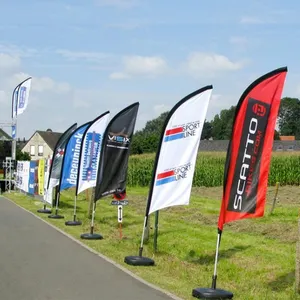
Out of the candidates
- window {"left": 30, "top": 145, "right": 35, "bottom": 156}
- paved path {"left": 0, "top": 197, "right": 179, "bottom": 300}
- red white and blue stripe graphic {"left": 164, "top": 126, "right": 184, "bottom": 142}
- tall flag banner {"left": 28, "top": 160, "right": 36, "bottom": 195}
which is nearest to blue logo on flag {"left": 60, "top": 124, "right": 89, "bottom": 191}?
paved path {"left": 0, "top": 197, "right": 179, "bottom": 300}

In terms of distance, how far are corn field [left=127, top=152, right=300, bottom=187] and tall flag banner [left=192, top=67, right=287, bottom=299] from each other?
33647 mm

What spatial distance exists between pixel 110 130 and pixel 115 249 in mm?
3084

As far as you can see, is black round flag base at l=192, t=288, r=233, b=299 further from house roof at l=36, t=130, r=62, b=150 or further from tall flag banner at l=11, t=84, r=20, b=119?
house roof at l=36, t=130, r=62, b=150

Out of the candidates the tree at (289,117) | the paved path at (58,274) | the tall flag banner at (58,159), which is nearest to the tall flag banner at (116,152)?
the paved path at (58,274)

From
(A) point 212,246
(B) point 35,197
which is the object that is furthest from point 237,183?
(B) point 35,197

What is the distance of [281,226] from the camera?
16719mm

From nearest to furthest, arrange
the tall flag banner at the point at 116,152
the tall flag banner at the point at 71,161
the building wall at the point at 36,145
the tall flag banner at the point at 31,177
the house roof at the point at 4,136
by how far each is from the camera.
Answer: the tall flag banner at the point at 116,152 → the tall flag banner at the point at 71,161 → the tall flag banner at the point at 31,177 → the house roof at the point at 4,136 → the building wall at the point at 36,145

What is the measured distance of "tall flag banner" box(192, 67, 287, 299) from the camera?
905cm

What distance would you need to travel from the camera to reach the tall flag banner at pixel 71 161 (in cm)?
2238

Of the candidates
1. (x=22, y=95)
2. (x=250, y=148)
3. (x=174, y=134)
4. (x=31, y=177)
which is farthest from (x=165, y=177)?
(x=22, y=95)

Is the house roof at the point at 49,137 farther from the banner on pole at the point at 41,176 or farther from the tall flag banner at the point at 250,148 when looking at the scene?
the tall flag banner at the point at 250,148

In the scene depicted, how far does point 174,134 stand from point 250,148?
9.85ft

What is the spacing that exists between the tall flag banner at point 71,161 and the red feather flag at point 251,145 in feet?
44.6

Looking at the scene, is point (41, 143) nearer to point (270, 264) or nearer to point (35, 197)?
point (35, 197)
